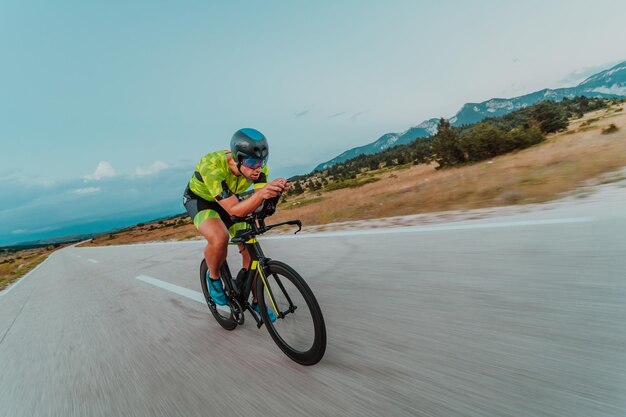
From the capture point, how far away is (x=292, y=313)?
101 inches

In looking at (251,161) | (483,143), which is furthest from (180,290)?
(483,143)

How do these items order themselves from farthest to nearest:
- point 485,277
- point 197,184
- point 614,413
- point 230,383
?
point 197,184
point 485,277
point 230,383
point 614,413

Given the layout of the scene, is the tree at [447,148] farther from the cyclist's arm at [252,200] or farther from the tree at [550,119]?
the cyclist's arm at [252,200]

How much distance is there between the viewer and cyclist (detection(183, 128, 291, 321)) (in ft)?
7.93

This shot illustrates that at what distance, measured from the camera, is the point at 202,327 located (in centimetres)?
362

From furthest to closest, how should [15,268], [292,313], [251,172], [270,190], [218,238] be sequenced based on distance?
[15,268]
[218,238]
[251,172]
[292,313]
[270,190]

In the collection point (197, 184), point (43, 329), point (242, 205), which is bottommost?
point (43, 329)

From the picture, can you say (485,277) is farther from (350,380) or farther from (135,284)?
(135,284)

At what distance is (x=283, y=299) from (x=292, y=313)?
0.44ft

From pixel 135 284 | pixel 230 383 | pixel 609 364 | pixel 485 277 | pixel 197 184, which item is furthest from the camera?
pixel 135 284

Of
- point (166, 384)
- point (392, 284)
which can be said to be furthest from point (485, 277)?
point (166, 384)

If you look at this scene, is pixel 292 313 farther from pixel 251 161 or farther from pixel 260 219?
pixel 251 161

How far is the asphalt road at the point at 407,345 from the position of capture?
1.76m

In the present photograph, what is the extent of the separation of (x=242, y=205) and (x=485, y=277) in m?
2.43
